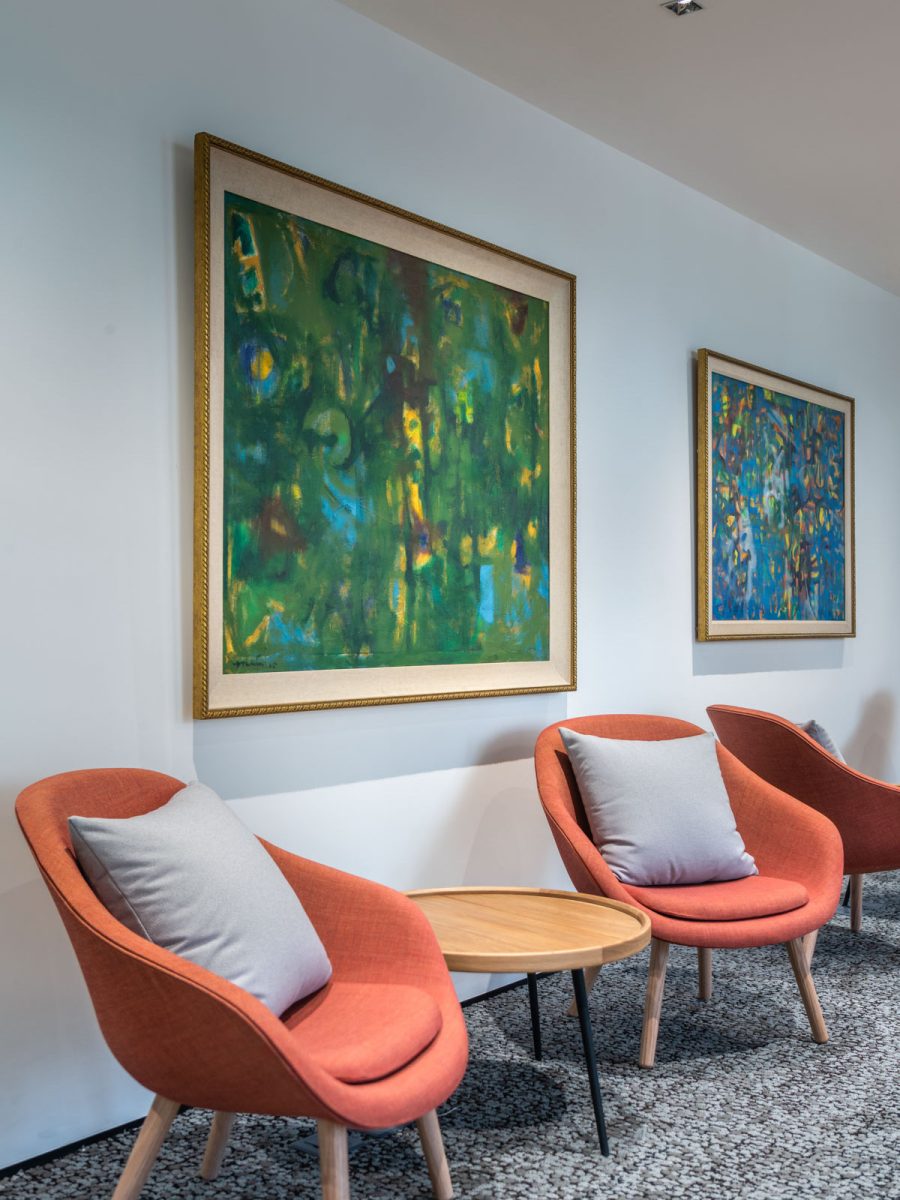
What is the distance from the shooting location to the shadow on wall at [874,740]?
5383 millimetres

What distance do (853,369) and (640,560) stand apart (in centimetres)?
213

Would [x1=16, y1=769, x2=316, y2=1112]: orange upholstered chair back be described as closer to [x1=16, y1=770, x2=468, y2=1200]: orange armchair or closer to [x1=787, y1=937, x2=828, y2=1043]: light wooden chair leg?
[x1=16, y1=770, x2=468, y2=1200]: orange armchair

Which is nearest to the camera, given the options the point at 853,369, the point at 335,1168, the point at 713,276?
the point at 335,1168

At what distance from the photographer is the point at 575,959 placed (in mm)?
2182

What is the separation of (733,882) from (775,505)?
2.15 metres

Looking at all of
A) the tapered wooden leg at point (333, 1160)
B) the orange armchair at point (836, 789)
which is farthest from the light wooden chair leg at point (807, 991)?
the tapered wooden leg at point (333, 1160)

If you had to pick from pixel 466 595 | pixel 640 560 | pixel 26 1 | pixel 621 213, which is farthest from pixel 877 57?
pixel 26 1

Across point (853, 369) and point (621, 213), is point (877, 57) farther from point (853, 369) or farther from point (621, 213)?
point (853, 369)

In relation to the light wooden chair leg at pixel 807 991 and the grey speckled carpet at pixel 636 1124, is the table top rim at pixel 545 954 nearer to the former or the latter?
the grey speckled carpet at pixel 636 1124

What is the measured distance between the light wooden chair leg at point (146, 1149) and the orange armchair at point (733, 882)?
4.27 feet

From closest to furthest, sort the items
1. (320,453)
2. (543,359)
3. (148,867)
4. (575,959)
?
(148,867)
(575,959)
(320,453)
(543,359)

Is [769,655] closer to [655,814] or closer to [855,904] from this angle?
[855,904]

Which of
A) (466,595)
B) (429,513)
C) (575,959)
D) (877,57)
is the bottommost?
(575,959)

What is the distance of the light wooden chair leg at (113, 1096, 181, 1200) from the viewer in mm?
1886
